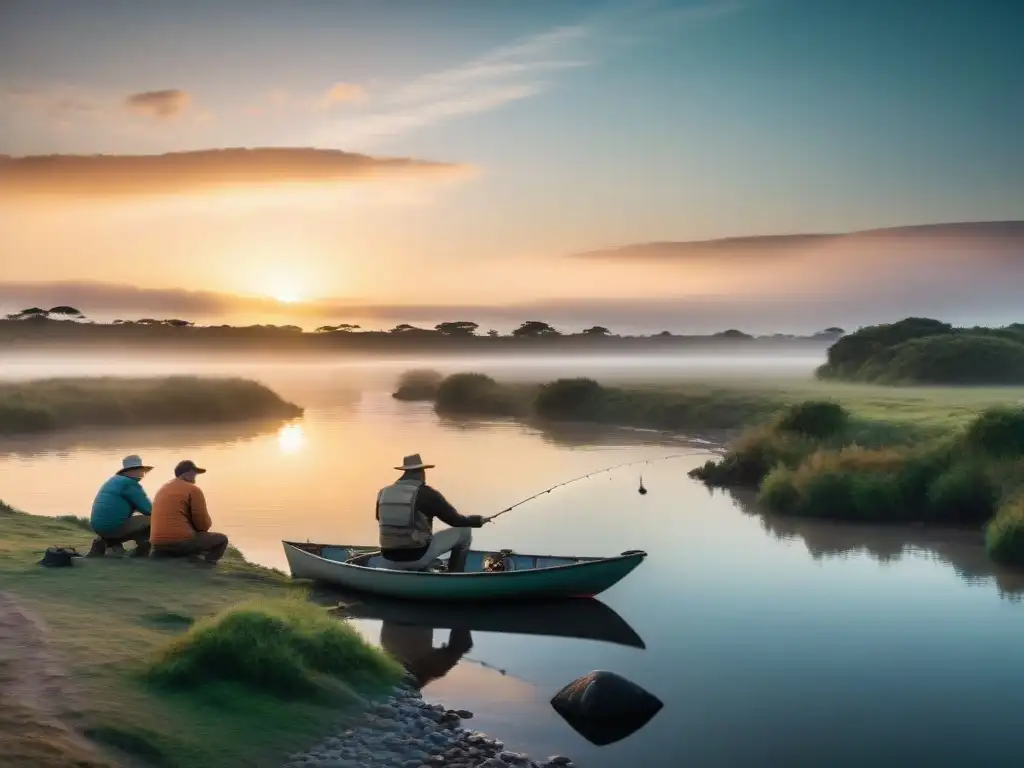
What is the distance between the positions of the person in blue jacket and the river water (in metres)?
4.98

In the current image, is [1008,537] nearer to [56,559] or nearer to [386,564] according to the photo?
[386,564]

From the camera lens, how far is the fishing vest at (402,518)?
19750 millimetres

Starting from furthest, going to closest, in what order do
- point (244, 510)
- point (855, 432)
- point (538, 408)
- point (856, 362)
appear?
point (856, 362), point (538, 408), point (855, 432), point (244, 510)

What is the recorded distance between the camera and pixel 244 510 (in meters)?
35.4

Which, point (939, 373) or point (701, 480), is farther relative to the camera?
point (939, 373)

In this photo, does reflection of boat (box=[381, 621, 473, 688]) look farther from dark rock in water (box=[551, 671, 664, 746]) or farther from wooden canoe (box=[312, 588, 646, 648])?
dark rock in water (box=[551, 671, 664, 746])

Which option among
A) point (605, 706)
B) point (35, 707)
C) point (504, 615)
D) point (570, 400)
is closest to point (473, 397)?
point (570, 400)

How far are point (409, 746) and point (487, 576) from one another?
7.63m

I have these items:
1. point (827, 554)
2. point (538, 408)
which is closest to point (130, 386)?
point (538, 408)

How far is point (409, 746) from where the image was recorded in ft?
40.9

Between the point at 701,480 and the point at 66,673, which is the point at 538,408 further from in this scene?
the point at 66,673

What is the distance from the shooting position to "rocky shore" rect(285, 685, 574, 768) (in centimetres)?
1181

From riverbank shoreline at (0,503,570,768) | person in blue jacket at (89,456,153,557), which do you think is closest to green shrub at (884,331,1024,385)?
person in blue jacket at (89,456,153,557)

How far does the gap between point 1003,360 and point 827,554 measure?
71169mm
